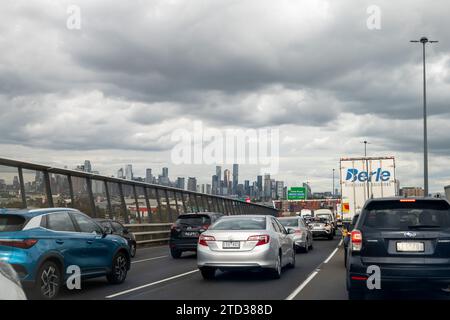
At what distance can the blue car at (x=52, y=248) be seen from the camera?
9.66m

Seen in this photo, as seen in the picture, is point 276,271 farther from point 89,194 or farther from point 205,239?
point 89,194

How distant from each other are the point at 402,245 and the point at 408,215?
53 centimetres

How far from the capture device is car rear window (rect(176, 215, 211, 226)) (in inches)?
833

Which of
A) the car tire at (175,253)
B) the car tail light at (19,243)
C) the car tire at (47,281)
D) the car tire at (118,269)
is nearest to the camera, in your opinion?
the car tail light at (19,243)

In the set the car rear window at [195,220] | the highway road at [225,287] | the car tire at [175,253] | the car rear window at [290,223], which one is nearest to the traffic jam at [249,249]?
the highway road at [225,287]

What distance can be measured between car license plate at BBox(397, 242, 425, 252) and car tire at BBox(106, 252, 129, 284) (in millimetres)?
6221

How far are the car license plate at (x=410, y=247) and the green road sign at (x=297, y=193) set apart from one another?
318ft

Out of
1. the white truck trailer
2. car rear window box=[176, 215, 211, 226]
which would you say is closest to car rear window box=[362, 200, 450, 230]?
car rear window box=[176, 215, 211, 226]

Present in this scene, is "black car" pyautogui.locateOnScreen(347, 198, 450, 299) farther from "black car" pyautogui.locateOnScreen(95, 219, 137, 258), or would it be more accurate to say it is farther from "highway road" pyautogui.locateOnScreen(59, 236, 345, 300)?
"black car" pyautogui.locateOnScreen(95, 219, 137, 258)

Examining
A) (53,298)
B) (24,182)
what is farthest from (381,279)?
(24,182)

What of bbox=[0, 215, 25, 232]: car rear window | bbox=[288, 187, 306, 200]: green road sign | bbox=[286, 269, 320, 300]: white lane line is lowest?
bbox=[288, 187, 306, 200]: green road sign

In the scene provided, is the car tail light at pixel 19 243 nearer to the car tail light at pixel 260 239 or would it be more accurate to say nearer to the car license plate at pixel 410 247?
the car tail light at pixel 260 239

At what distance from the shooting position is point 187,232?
→ 20.8m
